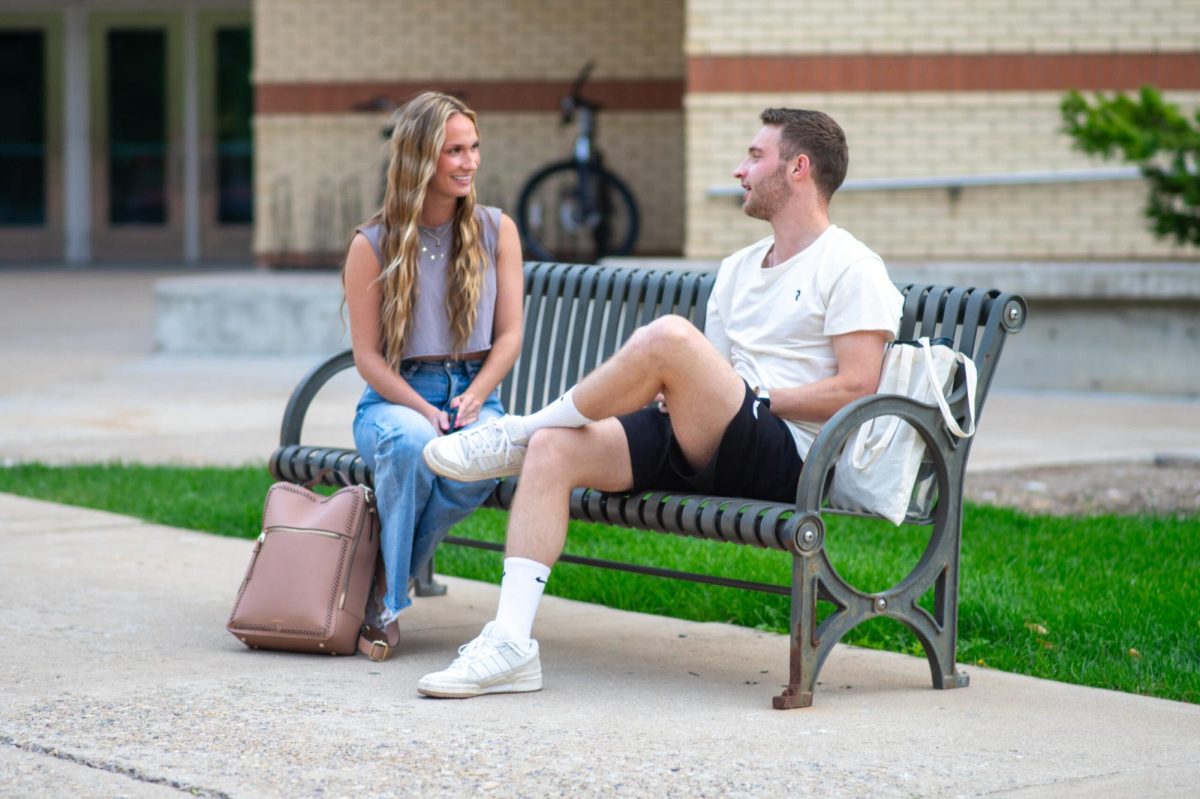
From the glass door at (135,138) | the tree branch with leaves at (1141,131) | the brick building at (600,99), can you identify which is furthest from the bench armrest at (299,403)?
the glass door at (135,138)

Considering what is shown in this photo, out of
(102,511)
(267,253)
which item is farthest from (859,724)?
(267,253)

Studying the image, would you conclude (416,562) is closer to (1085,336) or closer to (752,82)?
(1085,336)

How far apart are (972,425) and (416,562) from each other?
1.48m

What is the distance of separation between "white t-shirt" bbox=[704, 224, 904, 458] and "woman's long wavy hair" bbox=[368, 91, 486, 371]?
735 mm

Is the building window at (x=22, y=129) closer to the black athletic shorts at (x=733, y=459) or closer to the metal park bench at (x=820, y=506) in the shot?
the metal park bench at (x=820, y=506)

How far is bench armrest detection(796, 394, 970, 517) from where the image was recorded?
4168 mm

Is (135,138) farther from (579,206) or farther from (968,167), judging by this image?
(968,167)

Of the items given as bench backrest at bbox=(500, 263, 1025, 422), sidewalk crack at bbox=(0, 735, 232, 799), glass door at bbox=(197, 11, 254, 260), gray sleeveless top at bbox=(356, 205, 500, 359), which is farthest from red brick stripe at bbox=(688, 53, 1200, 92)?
glass door at bbox=(197, 11, 254, 260)

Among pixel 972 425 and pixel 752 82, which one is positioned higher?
pixel 752 82

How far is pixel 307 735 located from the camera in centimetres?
386

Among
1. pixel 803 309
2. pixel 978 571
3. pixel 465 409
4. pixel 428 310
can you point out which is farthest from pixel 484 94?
pixel 803 309

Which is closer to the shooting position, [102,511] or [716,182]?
[102,511]

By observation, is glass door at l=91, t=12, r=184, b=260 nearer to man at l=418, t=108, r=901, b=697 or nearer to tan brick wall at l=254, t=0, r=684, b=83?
tan brick wall at l=254, t=0, r=684, b=83

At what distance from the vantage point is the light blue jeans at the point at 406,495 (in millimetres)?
4684
